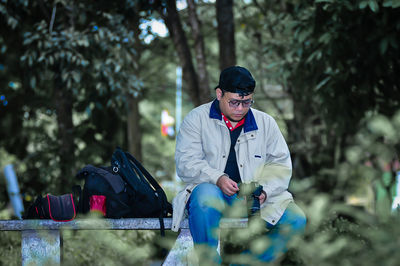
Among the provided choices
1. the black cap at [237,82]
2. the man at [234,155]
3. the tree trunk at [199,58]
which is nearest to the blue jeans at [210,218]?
the man at [234,155]

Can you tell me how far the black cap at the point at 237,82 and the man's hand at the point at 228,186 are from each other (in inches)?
24.6

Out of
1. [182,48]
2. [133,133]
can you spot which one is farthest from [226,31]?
[133,133]

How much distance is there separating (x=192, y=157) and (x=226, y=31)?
3.92 m

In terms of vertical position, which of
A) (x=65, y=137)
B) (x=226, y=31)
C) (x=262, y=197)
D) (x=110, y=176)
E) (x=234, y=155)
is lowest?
(x=262, y=197)

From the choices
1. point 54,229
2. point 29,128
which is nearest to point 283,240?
point 54,229

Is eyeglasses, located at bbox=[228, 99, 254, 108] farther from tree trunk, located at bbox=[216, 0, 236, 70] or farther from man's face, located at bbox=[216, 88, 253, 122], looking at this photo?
tree trunk, located at bbox=[216, 0, 236, 70]

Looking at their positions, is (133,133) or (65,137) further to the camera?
(133,133)

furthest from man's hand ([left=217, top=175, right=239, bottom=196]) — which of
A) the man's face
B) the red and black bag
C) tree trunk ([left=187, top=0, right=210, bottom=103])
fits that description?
tree trunk ([left=187, top=0, right=210, bottom=103])

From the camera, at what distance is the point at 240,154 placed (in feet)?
12.0

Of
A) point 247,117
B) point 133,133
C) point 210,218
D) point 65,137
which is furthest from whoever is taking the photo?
point 133,133

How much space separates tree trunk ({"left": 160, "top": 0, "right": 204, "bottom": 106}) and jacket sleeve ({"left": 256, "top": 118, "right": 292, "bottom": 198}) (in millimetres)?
3499

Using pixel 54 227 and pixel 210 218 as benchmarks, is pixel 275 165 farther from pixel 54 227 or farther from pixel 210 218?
pixel 54 227

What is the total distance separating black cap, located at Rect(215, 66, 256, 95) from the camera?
3633 mm

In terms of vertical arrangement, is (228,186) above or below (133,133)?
below
